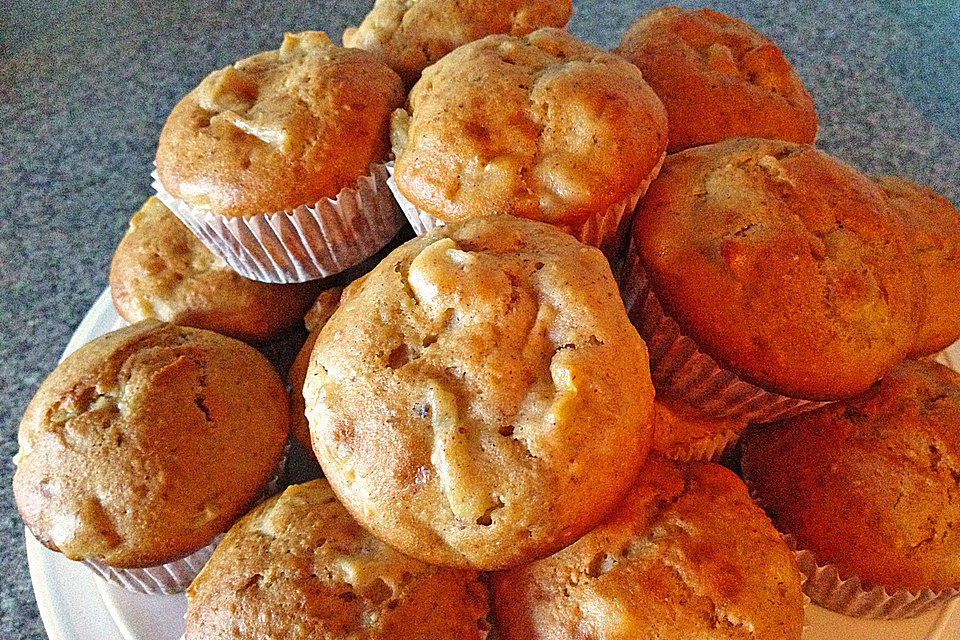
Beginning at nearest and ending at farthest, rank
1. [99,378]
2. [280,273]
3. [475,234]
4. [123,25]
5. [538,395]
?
[538,395] < [475,234] < [99,378] < [280,273] < [123,25]

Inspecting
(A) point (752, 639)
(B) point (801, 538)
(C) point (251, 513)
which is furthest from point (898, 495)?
(C) point (251, 513)

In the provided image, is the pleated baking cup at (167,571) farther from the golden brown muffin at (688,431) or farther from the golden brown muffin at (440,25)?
the golden brown muffin at (440,25)

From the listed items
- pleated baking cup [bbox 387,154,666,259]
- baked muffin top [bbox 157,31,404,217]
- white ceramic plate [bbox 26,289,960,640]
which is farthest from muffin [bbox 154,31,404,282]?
white ceramic plate [bbox 26,289,960,640]

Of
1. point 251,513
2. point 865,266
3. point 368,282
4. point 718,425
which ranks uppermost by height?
point 368,282

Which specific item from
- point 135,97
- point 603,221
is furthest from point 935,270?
point 135,97

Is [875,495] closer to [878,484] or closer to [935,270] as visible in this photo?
[878,484]

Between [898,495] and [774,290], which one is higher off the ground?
[774,290]

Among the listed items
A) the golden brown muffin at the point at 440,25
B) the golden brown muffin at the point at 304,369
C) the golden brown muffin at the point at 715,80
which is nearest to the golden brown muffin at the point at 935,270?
the golden brown muffin at the point at 715,80

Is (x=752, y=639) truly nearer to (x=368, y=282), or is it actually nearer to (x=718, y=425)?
(x=718, y=425)
